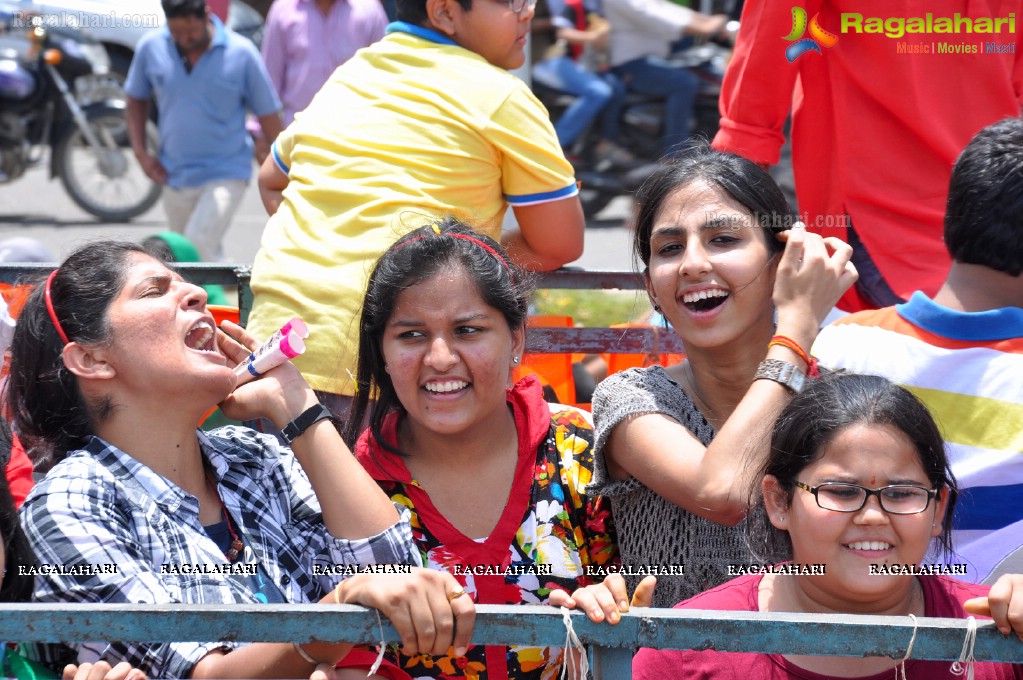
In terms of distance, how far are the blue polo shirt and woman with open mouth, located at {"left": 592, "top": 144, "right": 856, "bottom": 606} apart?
407 centimetres

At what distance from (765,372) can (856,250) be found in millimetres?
1068

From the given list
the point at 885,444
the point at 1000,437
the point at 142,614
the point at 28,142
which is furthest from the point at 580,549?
the point at 28,142

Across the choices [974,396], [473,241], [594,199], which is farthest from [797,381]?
[594,199]

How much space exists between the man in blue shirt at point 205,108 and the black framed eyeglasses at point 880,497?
15.5 feet

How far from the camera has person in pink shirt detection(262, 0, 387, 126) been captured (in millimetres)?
6293

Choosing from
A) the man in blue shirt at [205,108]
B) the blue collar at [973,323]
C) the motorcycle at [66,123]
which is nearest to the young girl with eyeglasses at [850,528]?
the blue collar at [973,323]

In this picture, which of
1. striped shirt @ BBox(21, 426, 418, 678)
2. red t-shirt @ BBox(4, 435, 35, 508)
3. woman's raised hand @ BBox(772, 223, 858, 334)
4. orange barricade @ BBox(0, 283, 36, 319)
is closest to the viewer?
striped shirt @ BBox(21, 426, 418, 678)

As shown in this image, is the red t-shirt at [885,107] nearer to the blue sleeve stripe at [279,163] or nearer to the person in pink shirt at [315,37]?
the blue sleeve stripe at [279,163]

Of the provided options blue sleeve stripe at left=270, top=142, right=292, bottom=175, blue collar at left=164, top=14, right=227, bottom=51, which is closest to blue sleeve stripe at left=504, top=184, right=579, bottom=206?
blue sleeve stripe at left=270, top=142, right=292, bottom=175

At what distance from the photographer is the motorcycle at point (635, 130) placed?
9.96m

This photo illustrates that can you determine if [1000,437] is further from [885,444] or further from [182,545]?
[182,545]

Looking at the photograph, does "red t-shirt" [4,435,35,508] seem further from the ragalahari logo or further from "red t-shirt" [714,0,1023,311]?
the ragalahari logo

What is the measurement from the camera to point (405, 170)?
2996 mm

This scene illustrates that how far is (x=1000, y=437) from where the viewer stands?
235 centimetres
